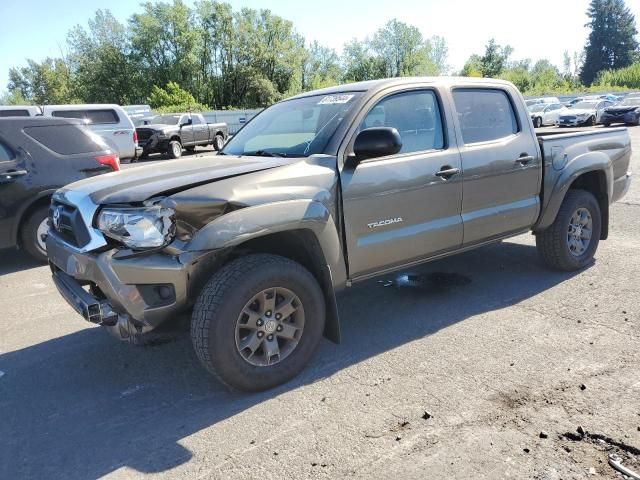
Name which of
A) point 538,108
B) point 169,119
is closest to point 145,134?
point 169,119

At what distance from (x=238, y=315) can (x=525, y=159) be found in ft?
9.92

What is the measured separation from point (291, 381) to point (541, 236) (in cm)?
310

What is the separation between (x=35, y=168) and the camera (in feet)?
20.0

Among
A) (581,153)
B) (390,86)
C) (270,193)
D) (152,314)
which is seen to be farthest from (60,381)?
(581,153)

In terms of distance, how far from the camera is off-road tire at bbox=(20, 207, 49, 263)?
6094 mm

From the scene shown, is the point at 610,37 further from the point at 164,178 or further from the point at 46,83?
the point at 164,178

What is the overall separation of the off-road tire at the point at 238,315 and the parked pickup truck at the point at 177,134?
1802 centimetres

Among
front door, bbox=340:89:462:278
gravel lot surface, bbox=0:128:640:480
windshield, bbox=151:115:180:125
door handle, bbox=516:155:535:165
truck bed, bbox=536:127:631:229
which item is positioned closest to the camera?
gravel lot surface, bbox=0:128:640:480

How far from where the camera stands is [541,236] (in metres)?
5.05

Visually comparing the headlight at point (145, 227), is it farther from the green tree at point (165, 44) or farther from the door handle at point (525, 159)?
the green tree at point (165, 44)

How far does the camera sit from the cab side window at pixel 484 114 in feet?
13.9

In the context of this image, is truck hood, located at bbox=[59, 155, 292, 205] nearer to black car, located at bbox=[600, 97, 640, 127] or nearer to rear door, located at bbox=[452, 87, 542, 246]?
rear door, located at bbox=[452, 87, 542, 246]

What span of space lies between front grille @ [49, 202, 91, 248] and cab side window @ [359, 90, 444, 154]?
6.62ft

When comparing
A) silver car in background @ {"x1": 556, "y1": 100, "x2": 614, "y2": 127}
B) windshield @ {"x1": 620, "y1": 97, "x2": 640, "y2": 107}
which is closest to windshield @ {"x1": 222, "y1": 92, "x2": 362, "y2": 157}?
silver car in background @ {"x1": 556, "y1": 100, "x2": 614, "y2": 127}
